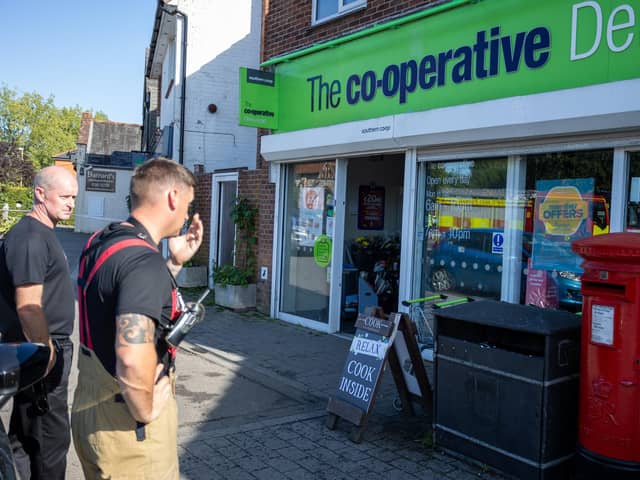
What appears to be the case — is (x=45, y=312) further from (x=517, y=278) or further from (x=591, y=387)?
(x=517, y=278)

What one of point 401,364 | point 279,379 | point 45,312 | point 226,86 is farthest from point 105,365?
point 226,86

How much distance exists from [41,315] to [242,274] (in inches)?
284

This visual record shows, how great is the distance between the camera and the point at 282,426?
17.3 feet

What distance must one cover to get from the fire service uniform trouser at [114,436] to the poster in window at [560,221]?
15.6ft

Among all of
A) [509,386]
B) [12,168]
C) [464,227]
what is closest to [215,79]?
[464,227]

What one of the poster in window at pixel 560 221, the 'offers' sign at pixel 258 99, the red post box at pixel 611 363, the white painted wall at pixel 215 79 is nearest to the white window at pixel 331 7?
the 'offers' sign at pixel 258 99

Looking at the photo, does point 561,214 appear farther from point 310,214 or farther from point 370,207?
point 370,207

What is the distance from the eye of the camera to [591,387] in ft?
12.8

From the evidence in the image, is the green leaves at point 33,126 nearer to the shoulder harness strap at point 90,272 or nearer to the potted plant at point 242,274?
the potted plant at point 242,274

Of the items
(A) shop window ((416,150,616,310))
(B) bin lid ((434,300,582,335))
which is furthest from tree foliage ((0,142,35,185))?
(B) bin lid ((434,300,582,335))

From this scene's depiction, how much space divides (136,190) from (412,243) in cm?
545

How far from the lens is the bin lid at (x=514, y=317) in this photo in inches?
162

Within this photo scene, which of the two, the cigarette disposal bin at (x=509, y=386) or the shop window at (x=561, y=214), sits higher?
the shop window at (x=561, y=214)

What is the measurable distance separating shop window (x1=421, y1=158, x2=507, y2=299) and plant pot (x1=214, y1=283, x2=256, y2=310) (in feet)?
12.7
